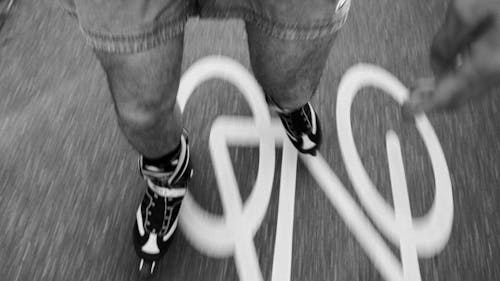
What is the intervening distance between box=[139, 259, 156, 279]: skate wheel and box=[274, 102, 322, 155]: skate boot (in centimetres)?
43

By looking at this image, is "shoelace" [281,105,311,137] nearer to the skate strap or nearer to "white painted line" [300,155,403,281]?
"white painted line" [300,155,403,281]

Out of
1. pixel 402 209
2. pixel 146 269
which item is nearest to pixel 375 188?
pixel 402 209

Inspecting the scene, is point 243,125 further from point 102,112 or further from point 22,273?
point 22,273

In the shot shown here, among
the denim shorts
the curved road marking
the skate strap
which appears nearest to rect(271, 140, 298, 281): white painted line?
the curved road marking

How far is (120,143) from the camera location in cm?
105

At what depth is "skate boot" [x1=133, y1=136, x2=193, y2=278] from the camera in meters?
0.87

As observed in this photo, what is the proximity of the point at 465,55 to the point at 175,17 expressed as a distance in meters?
0.38

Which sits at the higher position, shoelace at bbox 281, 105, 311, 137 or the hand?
the hand

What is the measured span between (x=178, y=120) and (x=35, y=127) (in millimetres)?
483

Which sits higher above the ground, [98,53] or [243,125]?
[98,53]

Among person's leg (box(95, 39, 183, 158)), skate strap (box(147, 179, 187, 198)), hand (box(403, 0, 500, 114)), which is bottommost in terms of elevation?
skate strap (box(147, 179, 187, 198))

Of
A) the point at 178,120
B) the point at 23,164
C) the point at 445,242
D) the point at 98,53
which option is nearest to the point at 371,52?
the point at 445,242

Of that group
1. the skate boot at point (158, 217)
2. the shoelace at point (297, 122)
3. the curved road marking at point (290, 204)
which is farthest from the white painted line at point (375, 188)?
the skate boot at point (158, 217)

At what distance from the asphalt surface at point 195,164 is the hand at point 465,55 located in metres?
0.61
